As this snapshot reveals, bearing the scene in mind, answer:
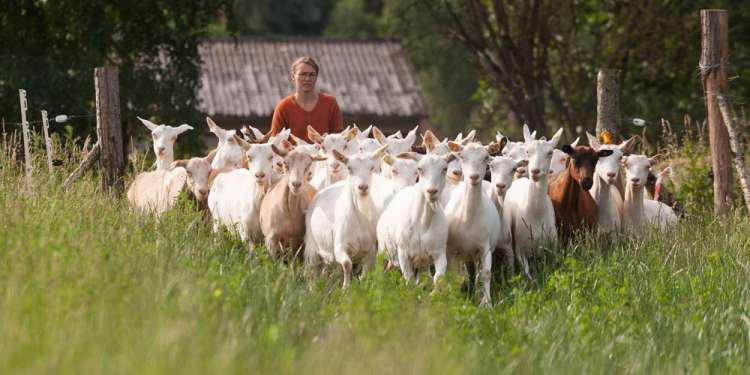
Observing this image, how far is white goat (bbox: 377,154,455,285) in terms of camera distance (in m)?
10.9

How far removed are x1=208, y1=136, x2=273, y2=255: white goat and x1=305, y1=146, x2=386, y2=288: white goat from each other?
1.96ft

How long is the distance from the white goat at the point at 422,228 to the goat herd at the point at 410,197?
0.01 meters

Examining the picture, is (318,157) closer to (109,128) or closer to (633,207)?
(633,207)

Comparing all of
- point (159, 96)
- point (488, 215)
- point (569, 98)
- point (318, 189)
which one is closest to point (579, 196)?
point (488, 215)

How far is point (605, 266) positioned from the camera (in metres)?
11.1

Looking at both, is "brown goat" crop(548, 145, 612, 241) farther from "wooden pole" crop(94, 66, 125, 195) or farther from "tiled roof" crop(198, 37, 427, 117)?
"tiled roof" crop(198, 37, 427, 117)

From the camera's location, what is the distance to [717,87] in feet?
43.2

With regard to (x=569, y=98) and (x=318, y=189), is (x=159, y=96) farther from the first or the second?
(x=569, y=98)

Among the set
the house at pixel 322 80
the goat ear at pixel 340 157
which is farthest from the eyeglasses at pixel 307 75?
the house at pixel 322 80

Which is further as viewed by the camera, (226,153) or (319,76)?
(319,76)

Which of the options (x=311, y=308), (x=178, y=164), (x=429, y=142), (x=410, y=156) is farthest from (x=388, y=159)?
(x=311, y=308)

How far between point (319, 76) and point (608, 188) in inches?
838

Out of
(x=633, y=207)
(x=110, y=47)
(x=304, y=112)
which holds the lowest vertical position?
(x=633, y=207)

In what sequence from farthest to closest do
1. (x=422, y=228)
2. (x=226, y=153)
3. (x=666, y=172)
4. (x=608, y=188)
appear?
(x=666, y=172) → (x=226, y=153) → (x=608, y=188) → (x=422, y=228)
